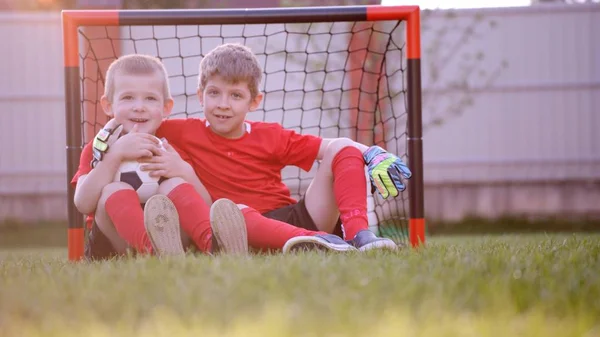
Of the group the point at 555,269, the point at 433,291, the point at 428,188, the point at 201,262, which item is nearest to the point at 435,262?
the point at 555,269

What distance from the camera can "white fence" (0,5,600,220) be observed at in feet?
24.0

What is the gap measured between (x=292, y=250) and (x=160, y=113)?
2.69 feet

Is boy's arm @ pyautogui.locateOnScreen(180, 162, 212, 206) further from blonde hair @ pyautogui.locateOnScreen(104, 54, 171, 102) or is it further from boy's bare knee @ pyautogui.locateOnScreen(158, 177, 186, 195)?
blonde hair @ pyautogui.locateOnScreen(104, 54, 171, 102)

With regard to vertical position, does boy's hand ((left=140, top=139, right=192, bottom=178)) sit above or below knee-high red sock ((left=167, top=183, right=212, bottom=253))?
above

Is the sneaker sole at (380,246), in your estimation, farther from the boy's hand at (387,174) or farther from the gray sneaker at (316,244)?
the boy's hand at (387,174)

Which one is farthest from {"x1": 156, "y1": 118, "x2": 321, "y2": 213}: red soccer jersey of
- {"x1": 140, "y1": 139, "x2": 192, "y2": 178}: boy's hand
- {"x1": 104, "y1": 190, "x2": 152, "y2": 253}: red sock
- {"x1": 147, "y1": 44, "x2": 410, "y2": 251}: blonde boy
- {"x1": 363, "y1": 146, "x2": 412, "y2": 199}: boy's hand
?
{"x1": 104, "y1": 190, "x2": 152, "y2": 253}: red sock

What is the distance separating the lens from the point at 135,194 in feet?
9.02

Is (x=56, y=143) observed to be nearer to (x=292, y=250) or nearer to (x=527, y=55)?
(x=527, y=55)

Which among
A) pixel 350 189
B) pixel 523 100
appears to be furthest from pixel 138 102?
pixel 523 100

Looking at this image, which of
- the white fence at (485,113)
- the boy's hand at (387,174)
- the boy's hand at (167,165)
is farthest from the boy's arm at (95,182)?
the white fence at (485,113)

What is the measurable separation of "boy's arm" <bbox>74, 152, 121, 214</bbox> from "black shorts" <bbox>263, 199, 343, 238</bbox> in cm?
65

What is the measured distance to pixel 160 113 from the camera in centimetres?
301

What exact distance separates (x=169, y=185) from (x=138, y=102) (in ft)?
1.22

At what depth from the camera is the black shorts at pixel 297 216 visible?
9.90 feet
